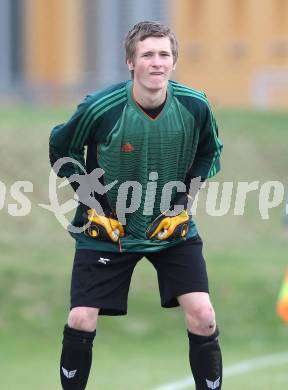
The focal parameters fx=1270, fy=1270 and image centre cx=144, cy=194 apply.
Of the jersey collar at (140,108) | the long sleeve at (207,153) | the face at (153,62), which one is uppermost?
the face at (153,62)

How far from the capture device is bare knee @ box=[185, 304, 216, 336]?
A: 6246 mm

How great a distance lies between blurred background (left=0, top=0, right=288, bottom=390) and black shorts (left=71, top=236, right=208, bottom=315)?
6.04ft

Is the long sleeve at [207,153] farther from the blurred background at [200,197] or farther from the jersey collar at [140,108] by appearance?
the blurred background at [200,197]

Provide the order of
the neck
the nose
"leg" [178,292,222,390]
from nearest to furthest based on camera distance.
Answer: the nose < the neck < "leg" [178,292,222,390]

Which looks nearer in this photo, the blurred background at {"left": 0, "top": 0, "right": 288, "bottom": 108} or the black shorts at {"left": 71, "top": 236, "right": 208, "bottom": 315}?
the black shorts at {"left": 71, "top": 236, "right": 208, "bottom": 315}

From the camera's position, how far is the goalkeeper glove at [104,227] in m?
6.28

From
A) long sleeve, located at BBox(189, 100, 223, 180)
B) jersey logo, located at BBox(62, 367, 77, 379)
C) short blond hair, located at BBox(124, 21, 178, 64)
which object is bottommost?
jersey logo, located at BBox(62, 367, 77, 379)

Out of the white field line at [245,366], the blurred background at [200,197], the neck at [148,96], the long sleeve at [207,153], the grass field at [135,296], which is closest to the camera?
the neck at [148,96]

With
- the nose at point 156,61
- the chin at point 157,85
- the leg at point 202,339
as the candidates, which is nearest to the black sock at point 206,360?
the leg at point 202,339

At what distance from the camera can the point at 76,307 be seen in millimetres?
6246

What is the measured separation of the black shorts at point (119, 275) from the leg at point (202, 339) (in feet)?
0.21

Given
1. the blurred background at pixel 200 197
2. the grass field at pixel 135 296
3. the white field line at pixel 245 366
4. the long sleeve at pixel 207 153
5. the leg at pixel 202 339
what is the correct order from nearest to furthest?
the leg at pixel 202 339, the long sleeve at pixel 207 153, the white field line at pixel 245 366, the grass field at pixel 135 296, the blurred background at pixel 200 197

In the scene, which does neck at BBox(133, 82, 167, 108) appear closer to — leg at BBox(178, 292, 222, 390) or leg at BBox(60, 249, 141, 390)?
leg at BBox(60, 249, 141, 390)

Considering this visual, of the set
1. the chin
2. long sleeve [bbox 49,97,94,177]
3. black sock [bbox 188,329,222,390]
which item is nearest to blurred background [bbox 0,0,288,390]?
black sock [bbox 188,329,222,390]
